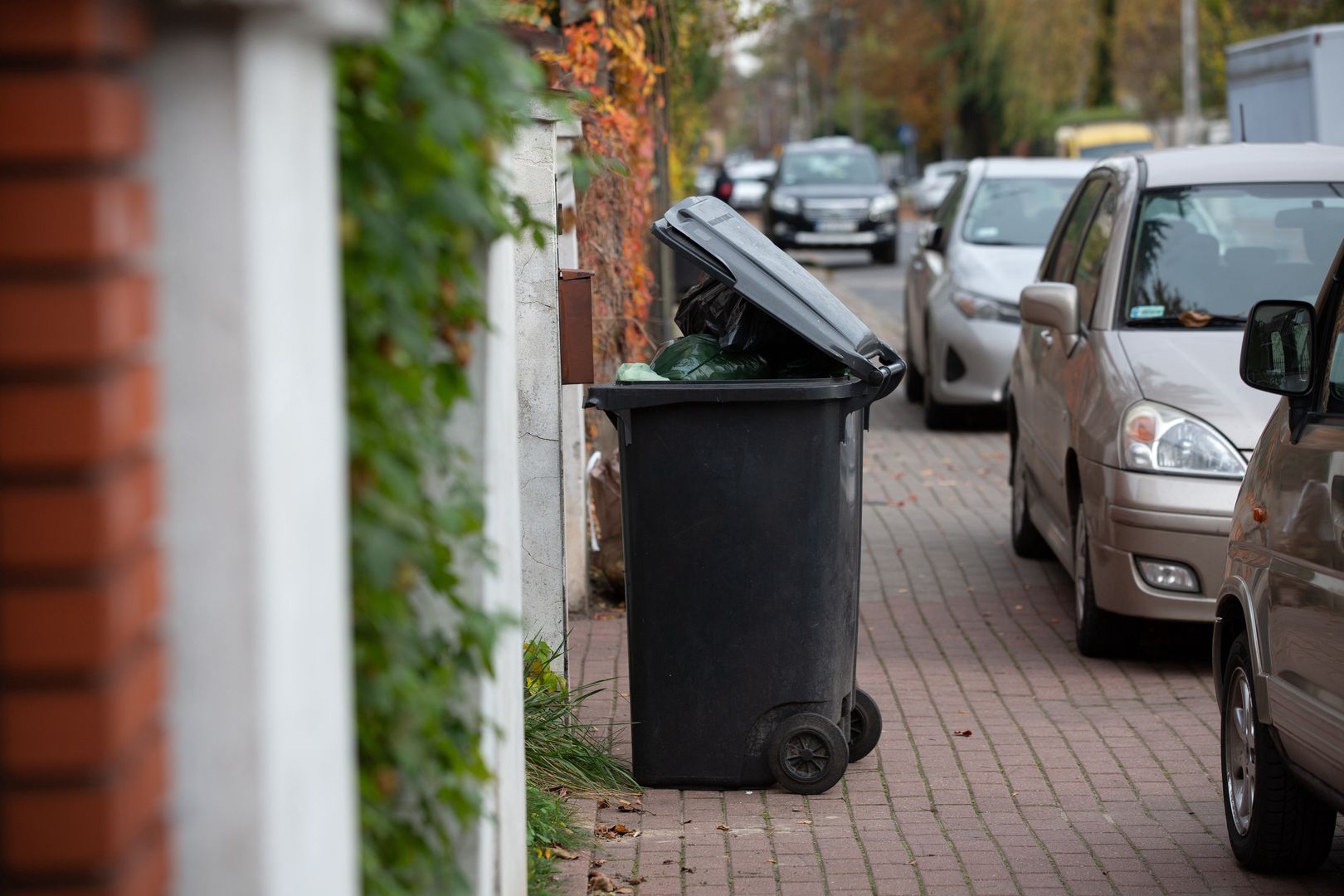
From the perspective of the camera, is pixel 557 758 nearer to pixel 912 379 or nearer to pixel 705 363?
pixel 705 363

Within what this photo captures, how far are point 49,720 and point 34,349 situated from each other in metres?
0.35

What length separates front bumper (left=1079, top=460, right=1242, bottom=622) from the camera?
6.01 m

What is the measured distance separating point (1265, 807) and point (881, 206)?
23.9 meters

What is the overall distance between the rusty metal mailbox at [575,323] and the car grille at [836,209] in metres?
22.0

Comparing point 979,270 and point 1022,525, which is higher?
point 979,270

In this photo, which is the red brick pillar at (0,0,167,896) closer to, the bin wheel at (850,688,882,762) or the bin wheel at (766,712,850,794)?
the bin wheel at (766,712,850,794)

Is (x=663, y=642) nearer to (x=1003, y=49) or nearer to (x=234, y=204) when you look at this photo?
(x=234, y=204)

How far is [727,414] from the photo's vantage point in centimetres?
477

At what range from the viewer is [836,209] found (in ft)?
89.6

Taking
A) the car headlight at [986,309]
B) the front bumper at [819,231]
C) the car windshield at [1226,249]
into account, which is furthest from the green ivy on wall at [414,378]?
the front bumper at [819,231]

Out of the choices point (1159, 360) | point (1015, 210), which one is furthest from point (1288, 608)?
point (1015, 210)

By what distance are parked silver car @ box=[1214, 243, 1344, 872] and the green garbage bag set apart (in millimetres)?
1386

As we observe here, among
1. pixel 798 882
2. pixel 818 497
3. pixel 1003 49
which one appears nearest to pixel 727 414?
pixel 818 497

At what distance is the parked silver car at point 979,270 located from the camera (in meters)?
11.6
